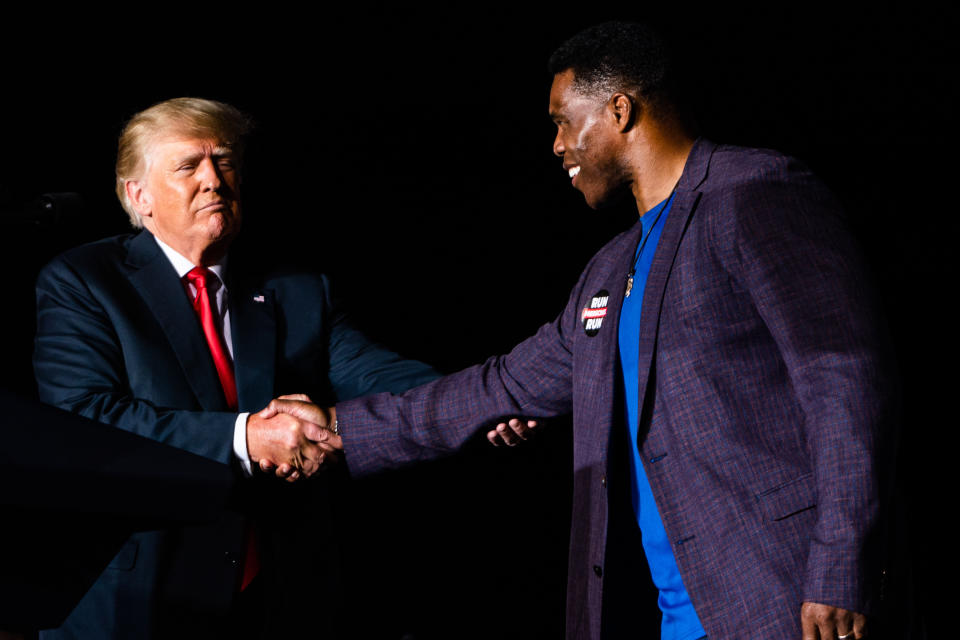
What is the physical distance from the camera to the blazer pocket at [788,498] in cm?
146

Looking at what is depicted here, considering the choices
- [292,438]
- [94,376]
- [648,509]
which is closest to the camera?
[648,509]

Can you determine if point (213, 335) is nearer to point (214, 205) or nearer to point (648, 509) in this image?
point (214, 205)

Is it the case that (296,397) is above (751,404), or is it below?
below

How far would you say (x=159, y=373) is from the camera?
2146mm

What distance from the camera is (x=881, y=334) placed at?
55.8 inches

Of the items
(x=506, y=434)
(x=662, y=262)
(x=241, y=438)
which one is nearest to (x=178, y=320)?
(x=241, y=438)

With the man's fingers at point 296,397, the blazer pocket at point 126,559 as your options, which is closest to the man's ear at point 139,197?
the man's fingers at point 296,397

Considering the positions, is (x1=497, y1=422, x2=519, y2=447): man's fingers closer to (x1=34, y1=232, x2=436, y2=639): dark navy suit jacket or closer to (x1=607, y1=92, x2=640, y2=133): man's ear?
(x1=34, y1=232, x2=436, y2=639): dark navy suit jacket

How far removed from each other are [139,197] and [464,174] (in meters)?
1.03

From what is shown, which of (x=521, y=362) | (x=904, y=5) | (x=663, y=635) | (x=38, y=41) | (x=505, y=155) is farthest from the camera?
(x=505, y=155)

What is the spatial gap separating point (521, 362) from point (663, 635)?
0.78 m

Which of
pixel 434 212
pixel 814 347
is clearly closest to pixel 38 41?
pixel 434 212

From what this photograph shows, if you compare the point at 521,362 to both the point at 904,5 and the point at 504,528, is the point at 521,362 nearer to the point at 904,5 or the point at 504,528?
the point at 504,528

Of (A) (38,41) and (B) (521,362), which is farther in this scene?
(A) (38,41)
